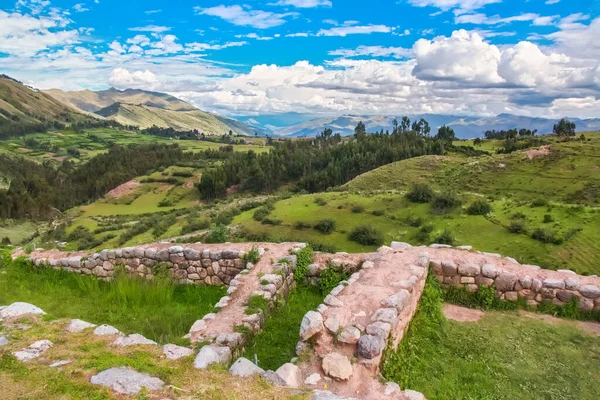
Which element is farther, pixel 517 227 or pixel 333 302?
pixel 517 227

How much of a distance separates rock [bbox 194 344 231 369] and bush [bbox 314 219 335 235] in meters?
25.9

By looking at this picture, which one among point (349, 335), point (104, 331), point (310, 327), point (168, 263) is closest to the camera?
point (349, 335)

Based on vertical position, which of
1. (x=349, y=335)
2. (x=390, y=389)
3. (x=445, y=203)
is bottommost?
(x=445, y=203)

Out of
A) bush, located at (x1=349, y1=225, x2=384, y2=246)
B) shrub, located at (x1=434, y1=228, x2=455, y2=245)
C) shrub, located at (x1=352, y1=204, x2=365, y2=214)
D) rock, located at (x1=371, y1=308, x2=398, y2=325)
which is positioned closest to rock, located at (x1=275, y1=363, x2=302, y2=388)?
rock, located at (x1=371, y1=308, x2=398, y2=325)

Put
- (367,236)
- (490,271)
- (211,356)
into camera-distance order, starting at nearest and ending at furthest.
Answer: (211,356) < (490,271) < (367,236)

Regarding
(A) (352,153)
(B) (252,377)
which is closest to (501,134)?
(A) (352,153)

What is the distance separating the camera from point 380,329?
26.1ft

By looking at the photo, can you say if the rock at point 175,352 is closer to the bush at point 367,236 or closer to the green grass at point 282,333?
the green grass at point 282,333

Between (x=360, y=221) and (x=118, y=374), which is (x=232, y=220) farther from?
(x=118, y=374)

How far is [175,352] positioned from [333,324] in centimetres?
327

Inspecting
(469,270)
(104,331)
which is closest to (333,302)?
(469,270)

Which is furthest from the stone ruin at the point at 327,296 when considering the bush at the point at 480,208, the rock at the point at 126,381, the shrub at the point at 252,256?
the bush at the point at 480,208

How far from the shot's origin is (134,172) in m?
142

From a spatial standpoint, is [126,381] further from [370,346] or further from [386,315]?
[386,315]
